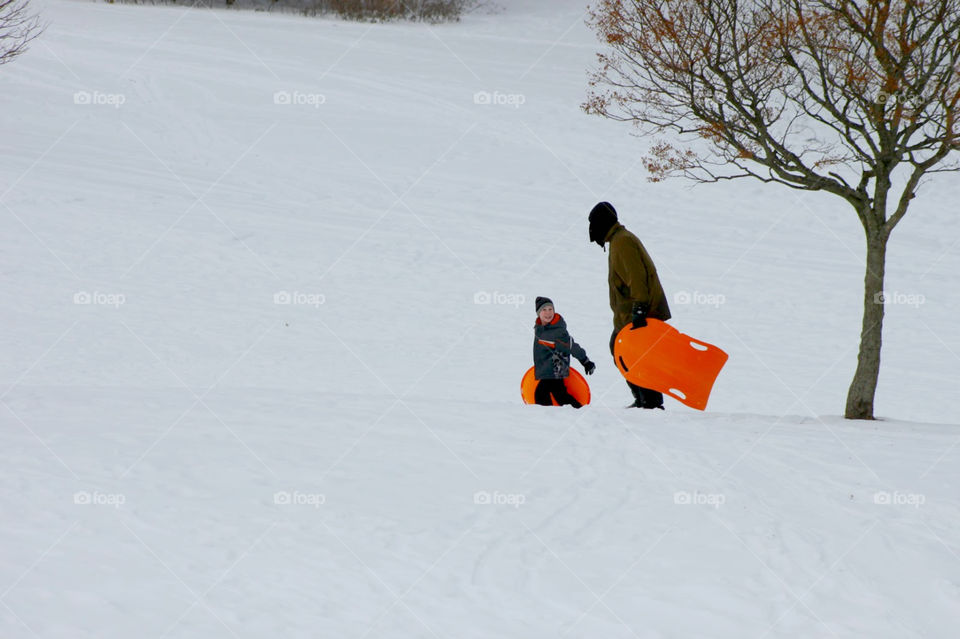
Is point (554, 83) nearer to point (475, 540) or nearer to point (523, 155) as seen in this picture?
point (523, 155)

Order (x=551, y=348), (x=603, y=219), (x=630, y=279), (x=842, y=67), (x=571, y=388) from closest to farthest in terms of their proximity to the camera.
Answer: (x=842, y=67) < (x=630, y=279) < (x=603, y=219) < (x=551, y=348) < (x=571, y=388)

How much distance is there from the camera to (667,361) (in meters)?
7.30

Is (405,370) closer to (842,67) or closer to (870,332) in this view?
(870,332)

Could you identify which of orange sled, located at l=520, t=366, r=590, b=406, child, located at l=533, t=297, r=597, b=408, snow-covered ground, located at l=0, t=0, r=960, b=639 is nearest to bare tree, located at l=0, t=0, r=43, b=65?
snow-covered ground, located at l=0, t=0, r=960, b=639

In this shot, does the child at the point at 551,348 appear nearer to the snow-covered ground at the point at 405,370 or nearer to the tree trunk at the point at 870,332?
the snow-covered ground at the point at 405,370

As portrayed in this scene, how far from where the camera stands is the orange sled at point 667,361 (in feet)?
23.8

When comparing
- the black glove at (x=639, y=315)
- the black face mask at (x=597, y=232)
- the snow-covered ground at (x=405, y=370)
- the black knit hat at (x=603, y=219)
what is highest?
the black knit hat at (x=603, y=219)

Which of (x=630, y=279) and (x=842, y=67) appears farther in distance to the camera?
(x=630, y=279)

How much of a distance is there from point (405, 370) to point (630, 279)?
4.62 metres

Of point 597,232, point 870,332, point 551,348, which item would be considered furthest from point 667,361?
point 870,332

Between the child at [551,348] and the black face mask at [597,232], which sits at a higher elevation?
the black face mask at [597,232]

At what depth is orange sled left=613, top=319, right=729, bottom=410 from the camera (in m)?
7.26

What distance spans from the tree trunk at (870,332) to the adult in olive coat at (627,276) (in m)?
1.88

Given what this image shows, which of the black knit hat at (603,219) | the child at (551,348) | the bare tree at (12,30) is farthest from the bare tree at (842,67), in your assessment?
the bare tree at (12,30)
